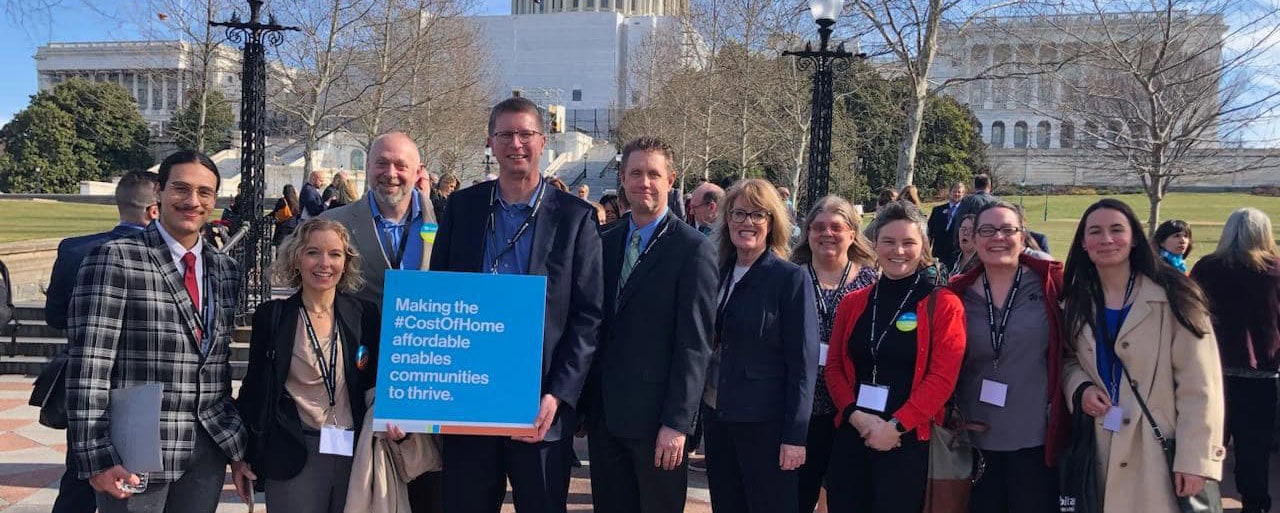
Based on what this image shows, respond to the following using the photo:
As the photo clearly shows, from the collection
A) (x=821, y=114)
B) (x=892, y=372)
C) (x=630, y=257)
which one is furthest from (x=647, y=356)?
(x=821, y=114)

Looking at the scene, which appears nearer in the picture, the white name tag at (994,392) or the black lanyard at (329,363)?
the black lanyard at (329,363)

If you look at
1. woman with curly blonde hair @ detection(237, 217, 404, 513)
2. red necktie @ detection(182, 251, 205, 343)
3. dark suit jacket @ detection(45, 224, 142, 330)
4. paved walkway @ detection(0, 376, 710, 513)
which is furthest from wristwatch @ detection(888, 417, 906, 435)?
dark suit jacket @ detection(45, 224, 142, 330)

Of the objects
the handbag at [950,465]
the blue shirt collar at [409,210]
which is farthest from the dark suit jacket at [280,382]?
the handbag at [950,465]

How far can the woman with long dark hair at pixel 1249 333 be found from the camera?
17.9 feet

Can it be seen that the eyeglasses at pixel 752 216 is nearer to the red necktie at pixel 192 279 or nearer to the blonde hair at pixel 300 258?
the blonde hair at pixel 300 258

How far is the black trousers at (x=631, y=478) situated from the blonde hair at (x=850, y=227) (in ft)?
5.68

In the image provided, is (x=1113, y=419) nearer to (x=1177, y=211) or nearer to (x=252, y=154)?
(x=252, y=154)

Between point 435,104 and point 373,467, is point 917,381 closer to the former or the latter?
point 373,467

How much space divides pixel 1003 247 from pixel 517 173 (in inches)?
90.2

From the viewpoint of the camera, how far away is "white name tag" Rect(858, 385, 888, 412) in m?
A: 3.86

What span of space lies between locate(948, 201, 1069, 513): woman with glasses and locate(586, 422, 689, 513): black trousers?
1466 millimetres

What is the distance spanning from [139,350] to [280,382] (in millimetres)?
565

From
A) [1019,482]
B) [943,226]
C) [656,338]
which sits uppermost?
[943,226]

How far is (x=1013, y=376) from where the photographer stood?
12.8ft
